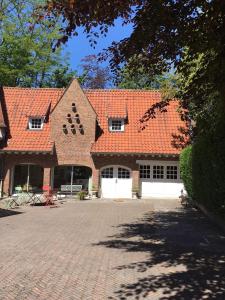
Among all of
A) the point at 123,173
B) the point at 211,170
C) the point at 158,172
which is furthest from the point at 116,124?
the point at 211,170

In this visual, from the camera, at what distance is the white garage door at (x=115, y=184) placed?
32656mm

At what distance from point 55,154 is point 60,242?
19.6 meters

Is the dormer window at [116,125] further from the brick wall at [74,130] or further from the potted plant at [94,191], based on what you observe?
the potted plant at [94,191]

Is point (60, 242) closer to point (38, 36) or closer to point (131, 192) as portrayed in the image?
point (131, 192)

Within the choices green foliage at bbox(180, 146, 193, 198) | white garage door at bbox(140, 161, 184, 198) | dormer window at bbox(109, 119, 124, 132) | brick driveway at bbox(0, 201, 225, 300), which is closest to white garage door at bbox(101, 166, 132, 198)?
white garage door at bbox(140, 161, 184, 198)

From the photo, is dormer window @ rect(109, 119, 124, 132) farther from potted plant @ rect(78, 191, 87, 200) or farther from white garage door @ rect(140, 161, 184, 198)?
potted plant @ rect(78, 191, 87, 200)

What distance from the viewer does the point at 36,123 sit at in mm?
34219

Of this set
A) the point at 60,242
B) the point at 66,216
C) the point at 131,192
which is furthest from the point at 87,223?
the point at 131,192

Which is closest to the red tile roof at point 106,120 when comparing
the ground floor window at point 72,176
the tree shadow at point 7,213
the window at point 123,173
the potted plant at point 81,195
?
the window at point 123,173

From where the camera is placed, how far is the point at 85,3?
795 centimetres

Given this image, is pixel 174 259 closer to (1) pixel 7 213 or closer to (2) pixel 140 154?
(1) pixel 7 213

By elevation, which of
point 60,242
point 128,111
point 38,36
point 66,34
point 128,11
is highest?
point 38,36

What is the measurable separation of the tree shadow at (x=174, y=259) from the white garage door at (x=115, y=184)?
13.9 meters

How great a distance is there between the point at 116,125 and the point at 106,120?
0.85 meters
